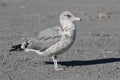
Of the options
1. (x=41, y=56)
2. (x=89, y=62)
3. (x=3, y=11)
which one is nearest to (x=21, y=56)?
(x=41, y=56)

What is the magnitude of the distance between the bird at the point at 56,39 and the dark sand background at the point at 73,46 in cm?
38

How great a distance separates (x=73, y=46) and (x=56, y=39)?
296cm

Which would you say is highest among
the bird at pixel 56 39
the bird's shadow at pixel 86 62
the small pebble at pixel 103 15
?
the small pebble at pixel 103 15

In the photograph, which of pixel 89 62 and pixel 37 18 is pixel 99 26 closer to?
pixel 37 18

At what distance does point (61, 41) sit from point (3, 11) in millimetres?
13560

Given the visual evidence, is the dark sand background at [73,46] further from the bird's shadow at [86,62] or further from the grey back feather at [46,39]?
the grey back feather at [46,39]

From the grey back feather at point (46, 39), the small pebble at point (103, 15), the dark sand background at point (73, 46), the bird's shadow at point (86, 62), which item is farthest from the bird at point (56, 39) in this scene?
the small pebble at point (103, 15)

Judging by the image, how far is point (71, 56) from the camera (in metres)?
14.8

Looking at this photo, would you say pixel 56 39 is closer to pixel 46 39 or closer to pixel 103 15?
pixel 46 39

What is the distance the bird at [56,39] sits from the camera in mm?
13203

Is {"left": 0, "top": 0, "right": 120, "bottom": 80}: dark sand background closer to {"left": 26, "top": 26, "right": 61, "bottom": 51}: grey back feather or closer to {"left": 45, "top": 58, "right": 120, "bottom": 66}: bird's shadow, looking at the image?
{"left": 45, "top": 58, "right": 120, "bottom": 66}: bird's shadow

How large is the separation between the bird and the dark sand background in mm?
378

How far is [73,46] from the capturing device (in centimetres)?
1622

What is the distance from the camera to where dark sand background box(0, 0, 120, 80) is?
1280cm
